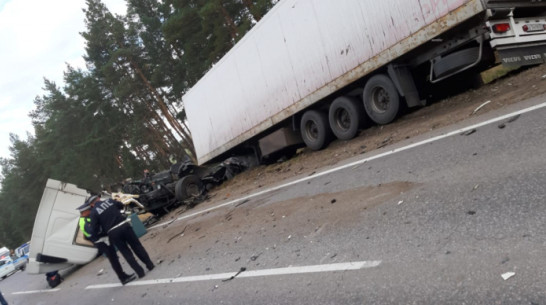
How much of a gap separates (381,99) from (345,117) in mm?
1278

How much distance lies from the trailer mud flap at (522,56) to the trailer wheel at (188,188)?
414 inches

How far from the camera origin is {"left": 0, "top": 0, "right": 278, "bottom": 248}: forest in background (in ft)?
84.2

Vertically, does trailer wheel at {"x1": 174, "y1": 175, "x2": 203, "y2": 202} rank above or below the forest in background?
below

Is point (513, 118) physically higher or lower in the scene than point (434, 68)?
lower

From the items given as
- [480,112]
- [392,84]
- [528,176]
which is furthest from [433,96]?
[528,176]

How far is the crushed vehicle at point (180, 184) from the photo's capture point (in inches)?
555

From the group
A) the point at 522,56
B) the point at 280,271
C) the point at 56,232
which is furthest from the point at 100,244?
the point at 522,56

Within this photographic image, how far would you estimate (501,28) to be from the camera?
6930 millimetres

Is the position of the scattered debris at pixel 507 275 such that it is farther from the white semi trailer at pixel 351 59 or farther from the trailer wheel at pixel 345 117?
the trailer wheel at pixel 345 117

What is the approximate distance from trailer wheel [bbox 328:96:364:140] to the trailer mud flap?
325 cm

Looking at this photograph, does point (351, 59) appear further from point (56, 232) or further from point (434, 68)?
point (56, 232)

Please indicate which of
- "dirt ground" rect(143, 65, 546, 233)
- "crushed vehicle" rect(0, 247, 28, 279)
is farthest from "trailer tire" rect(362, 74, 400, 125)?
"crushed vehicle" rect(0, 247, 28, 279)

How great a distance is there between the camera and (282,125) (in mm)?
12117

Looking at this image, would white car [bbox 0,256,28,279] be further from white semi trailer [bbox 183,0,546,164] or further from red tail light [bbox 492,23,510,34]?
red tail light [bbox 492,23,510,34]
